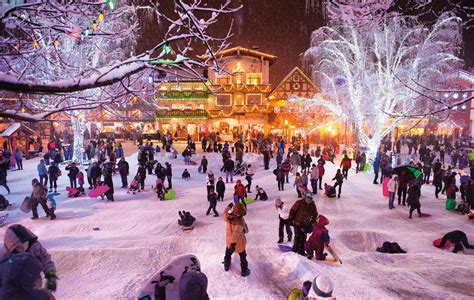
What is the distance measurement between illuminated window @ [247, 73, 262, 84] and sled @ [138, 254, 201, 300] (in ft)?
126

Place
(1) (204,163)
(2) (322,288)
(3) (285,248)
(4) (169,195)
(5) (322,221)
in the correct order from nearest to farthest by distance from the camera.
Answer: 1. (2) (322,288)
2. (5) (322,221)
3. (3) (285,248)
4. (4) (169,195)
5. (1) (204,163)

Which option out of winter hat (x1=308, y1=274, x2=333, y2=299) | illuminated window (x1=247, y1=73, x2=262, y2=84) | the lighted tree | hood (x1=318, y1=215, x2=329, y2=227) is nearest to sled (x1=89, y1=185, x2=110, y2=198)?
hood (x1=318, y1=215, x2=329, y2=227)

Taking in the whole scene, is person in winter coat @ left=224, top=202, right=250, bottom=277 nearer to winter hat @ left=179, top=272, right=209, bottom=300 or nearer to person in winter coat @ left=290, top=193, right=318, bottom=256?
person in winter coat @ left=290, top=193, right=318, bottom=256

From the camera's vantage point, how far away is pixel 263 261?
720cm

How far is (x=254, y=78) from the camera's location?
135ft

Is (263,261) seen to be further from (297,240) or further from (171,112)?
(171,112)

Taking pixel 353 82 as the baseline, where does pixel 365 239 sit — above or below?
below

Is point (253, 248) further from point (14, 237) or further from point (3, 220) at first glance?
point (3, 220)

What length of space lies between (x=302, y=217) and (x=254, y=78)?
3558 cm

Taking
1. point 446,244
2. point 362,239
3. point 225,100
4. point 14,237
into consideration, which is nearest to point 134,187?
point 362,239

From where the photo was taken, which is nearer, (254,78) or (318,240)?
(318,240)

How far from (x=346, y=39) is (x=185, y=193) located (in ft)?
43.4

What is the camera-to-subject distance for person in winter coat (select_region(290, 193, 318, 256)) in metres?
7.26

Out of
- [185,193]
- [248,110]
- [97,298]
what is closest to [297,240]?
[97,298]
